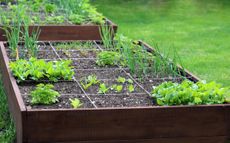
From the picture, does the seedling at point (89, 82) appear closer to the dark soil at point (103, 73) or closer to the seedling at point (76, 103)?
the dark soil at point (103, 73)

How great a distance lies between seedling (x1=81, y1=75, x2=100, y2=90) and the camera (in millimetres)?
4641

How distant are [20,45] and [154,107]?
104 inches

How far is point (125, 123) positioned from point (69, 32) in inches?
131

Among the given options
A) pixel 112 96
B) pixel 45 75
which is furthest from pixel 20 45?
pixel 112 96

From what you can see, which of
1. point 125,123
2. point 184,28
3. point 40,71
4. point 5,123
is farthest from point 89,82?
point 184,28

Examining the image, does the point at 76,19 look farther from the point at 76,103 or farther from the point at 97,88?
the point at 76,103

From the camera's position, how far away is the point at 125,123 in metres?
3.90

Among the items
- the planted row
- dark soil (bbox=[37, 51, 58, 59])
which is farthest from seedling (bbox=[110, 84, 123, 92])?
the planted row

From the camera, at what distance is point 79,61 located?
5.68m

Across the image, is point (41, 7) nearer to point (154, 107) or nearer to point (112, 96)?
point (112, 96)

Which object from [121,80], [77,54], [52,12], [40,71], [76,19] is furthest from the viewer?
[52,12]

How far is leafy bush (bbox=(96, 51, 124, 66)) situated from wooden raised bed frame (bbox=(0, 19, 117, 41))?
154cm

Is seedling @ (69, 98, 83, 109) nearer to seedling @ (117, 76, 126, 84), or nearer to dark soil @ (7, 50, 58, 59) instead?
seedling @ (117, 76, 126, 84)

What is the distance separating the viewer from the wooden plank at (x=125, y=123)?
12.4 feet
